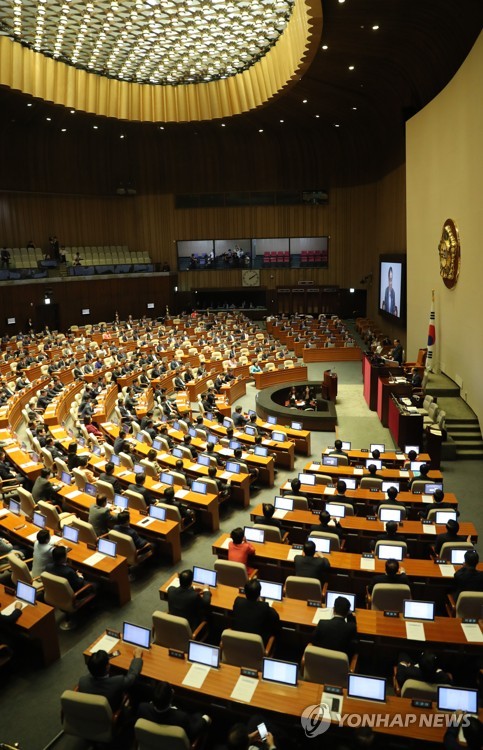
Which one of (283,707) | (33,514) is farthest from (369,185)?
(283,707)

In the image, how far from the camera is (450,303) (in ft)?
47.7

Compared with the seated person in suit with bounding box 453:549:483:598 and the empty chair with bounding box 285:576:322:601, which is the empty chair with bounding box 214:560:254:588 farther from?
the seated person in suit with bounding box 453:549:483:598

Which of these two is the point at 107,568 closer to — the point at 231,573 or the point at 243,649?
the point at 231,573

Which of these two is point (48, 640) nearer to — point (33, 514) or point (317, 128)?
point (33, 514)

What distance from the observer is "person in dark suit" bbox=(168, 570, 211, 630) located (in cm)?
553

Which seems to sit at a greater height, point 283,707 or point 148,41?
point 148,41

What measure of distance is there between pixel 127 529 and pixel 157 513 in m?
0.81

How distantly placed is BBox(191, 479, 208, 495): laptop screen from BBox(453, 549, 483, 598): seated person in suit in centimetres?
429

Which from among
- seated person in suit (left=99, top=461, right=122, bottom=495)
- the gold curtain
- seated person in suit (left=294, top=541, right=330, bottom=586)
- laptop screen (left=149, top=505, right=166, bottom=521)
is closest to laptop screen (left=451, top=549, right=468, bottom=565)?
seated person in suit (left=294, top=541, right=330, bottom=586)

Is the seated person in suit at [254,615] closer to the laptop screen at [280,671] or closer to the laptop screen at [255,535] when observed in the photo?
the laptop screen at [280,671]

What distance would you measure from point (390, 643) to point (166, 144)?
3202 cm

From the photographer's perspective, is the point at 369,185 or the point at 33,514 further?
the point at 369,185

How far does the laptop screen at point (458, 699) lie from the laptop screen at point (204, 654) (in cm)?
182

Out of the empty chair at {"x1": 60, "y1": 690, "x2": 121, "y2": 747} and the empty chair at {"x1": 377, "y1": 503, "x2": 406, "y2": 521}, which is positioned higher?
the empty chair at {"x1": 377, "y1": 503, "x2": 406, "y2": 521}
